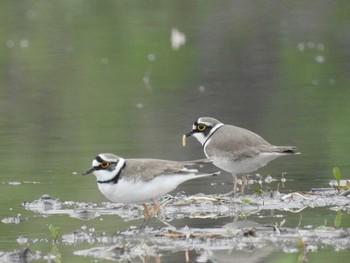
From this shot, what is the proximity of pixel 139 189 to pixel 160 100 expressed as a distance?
8.59m

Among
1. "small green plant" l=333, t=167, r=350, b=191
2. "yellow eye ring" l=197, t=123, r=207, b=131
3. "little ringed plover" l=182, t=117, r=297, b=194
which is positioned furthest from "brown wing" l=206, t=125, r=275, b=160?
"small green plant" l=333, t=167, r=350, b=191

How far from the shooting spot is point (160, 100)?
61.2 feet

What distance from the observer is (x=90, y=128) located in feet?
53.4

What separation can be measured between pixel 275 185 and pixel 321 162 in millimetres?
1411

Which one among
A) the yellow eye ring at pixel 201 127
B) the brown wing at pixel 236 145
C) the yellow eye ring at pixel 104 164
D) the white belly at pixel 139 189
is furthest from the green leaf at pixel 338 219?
the yellow eye ring at pixel 201 127

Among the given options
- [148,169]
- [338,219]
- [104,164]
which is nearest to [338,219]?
[338,219]

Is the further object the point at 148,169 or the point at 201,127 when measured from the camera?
the point at 201,127

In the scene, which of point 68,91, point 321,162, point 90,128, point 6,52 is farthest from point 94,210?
point 6,52

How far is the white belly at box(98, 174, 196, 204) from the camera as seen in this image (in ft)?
32.9

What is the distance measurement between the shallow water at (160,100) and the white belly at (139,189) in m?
0.25

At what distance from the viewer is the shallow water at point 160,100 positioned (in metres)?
10.4

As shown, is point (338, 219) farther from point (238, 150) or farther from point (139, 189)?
point (238, 150)

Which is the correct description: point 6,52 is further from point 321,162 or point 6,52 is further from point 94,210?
point 94,210

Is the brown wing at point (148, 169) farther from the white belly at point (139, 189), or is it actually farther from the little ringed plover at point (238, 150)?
the little ringed plover at point (238, 150)
